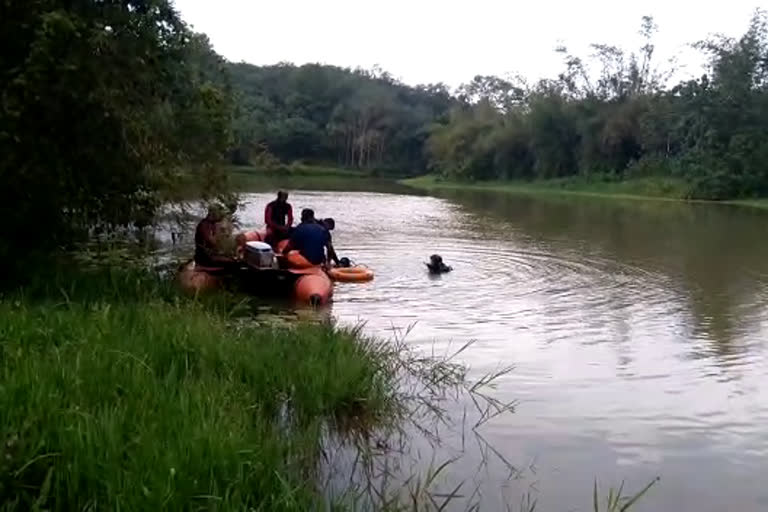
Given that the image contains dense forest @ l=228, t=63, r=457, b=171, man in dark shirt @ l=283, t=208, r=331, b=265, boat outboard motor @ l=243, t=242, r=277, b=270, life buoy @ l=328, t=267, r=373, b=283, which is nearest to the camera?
boat outboard motor @ l=243, t=242, r=277, b=270

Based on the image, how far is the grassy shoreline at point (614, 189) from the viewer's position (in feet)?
137

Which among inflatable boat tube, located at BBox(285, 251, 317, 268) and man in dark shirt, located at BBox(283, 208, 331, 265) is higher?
man in dark shirt, located at BBox(283, 208, 331, 265)

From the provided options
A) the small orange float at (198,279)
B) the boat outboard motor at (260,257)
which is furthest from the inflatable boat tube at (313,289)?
the small orange float at (198,279)

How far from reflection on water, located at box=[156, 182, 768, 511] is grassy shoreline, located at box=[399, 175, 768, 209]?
2103cm

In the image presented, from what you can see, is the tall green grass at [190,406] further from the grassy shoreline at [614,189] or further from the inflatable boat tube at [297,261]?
the grassy shoreline at [614,189]

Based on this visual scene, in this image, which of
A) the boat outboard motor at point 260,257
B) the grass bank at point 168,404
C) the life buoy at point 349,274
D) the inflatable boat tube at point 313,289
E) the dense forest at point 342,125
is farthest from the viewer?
the dense forest at point 342,125

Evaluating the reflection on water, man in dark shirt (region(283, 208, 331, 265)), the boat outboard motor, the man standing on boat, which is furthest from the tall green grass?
the man standing on boat

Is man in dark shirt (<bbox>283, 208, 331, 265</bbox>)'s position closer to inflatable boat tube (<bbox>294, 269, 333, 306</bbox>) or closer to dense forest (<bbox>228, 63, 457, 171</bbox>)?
inflatable boat tube (<bbox>294, 269, 333, 306</bbox>)

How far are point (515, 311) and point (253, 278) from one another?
3.21 metres

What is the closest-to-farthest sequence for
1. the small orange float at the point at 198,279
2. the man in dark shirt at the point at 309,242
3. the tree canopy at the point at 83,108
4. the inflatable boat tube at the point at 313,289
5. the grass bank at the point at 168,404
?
the grass bank at the point at 168,404
the tree canopy at the point at 83,108
the small orange float at the point at 198,279
the inflatable boat tube at the point at 313,289
the man in dark shirt at the point at 309,242

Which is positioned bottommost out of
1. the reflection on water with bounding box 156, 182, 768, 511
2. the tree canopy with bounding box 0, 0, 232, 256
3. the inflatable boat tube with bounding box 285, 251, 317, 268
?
the reflection on water with bounding box 156, 182, 768, 511

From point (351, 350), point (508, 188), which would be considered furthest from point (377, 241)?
point (508, 188)

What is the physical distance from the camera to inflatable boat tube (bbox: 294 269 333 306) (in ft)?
33.9

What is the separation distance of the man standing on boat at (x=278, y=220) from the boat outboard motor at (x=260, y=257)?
236cm
